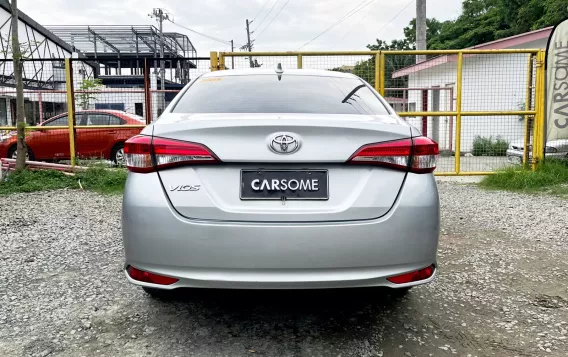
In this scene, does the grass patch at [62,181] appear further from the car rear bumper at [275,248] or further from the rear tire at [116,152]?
the car rear bumper at [275,248]

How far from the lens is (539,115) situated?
820 centimetres

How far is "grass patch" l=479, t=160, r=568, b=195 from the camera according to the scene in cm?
766

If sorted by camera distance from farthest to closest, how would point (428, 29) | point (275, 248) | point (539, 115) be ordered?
point (428, 29) → point (539, 115) → point (275, 248)

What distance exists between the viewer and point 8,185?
775cm

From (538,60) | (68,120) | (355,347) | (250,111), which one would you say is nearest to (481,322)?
(355,347)

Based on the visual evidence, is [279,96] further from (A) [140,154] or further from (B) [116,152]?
(B) [116,152]

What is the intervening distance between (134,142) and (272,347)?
1275 millimetres

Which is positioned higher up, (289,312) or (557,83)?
(557,83)

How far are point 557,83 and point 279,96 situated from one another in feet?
23.1

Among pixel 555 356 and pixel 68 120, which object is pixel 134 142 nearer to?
pixel 555 356

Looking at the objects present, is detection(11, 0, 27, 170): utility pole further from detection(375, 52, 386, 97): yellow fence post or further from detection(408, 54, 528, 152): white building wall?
detection(408, 54, 528, 152): white building wall

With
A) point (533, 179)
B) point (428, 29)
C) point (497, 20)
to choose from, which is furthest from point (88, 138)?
point (428, 29)

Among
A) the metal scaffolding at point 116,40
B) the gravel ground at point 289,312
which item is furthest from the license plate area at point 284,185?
the metal scaffolding at point 116,40

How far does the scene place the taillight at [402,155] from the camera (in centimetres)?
231
